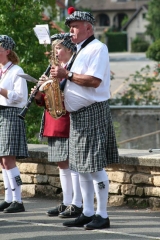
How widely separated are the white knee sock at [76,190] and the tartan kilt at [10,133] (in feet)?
2.20

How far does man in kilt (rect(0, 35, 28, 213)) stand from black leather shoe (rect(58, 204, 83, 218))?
58cm

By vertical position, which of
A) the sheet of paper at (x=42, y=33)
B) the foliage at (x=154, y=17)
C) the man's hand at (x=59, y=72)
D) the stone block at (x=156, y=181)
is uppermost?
the foliage at (x=154, y=17)

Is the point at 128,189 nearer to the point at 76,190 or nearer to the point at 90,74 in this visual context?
the point at 76,190

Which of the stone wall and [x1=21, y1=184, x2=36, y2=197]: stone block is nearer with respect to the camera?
the stone wall

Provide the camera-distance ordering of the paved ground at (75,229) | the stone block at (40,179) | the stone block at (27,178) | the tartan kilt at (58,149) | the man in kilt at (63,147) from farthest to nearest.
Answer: the stone block at (27,178) → the stone block at (40,179) → the tartan kilt at (58,149) → the man in kilt at (63,147) → the paved ground at (75,229)

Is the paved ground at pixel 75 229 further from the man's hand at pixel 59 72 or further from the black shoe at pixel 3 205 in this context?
the man's hand at pixel 59 72

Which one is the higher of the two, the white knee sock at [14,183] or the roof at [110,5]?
the roof at [110,5]

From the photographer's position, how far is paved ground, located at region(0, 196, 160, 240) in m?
6.54

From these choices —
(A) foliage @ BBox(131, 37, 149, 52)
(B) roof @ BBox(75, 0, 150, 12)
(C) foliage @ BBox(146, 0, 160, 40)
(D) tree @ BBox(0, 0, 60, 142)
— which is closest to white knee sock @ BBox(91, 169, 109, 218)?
(D) tree @ BBox(0, 0, 60, 142)

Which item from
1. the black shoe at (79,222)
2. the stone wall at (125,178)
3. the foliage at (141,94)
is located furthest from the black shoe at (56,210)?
the foliage at (141,94)

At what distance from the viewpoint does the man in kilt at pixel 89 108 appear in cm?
666

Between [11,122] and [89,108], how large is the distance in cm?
129

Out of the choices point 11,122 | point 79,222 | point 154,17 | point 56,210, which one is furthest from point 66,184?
point 154,17

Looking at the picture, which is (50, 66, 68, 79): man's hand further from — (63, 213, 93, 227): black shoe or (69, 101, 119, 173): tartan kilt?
(63, 213, 93, 227): black shoe
